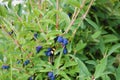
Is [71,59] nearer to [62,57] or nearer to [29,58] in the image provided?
[62,57]

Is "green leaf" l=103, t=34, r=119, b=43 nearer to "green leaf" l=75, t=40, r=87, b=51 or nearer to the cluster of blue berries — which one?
"green leaf" l=75, t=40, r=87, b=51

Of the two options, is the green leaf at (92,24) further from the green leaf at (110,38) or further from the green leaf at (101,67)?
the green leaf at (101,67)

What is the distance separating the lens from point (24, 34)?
173 cm

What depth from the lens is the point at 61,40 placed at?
5.06ft

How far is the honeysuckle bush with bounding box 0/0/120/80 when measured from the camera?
5.16ft

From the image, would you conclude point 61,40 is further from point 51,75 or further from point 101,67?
point 101,67

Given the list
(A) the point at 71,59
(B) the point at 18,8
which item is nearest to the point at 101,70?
(A) the point at 71,59

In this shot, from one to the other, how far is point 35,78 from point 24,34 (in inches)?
10.0

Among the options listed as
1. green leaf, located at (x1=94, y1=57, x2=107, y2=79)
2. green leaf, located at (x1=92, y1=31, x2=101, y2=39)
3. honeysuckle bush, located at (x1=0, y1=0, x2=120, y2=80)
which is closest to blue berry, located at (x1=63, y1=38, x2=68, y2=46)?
honeysuckle bush, located at (x1=0, y1=0, x2=120, y2=80)

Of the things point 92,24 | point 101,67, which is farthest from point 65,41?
point 101,67

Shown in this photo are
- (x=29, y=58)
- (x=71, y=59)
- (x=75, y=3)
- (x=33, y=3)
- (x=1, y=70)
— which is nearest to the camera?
(x=75, y=3)

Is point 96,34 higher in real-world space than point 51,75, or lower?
higher

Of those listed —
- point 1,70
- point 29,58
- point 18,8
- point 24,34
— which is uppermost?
point 18,8

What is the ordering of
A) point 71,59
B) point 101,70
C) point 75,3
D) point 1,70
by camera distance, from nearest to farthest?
point 101,70
point 75,3
point 71,59
point 1,70
